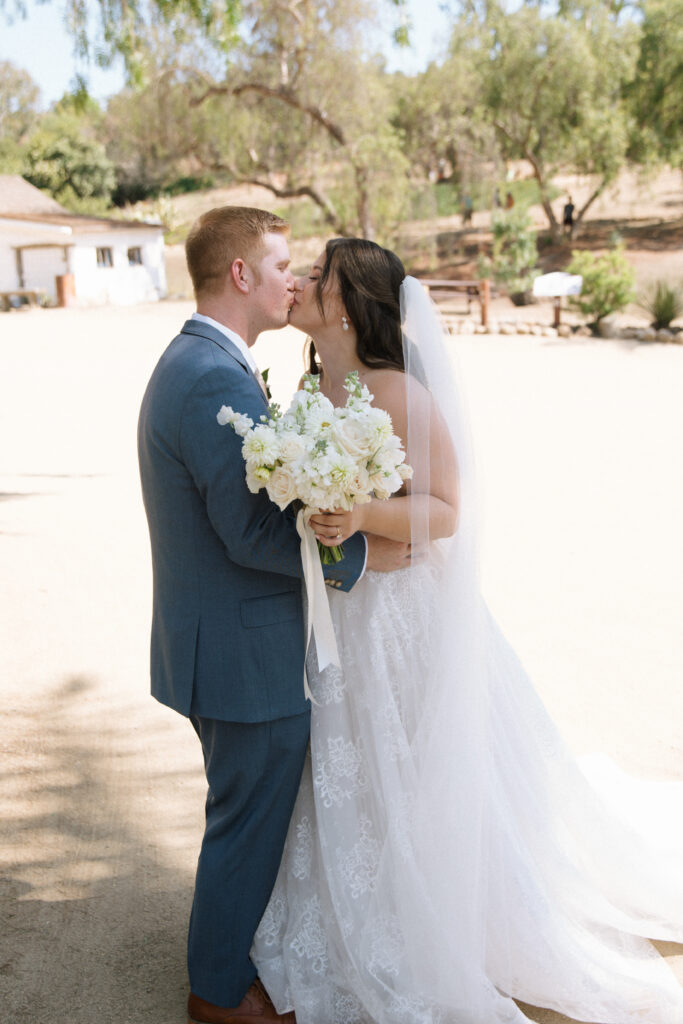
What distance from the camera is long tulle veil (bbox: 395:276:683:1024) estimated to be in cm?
264

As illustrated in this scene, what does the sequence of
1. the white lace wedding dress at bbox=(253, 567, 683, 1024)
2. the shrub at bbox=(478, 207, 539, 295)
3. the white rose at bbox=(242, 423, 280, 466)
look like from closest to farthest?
1. the white rose at bbox=(242, 423, 280, 466)
2. the white lace wedding dress at bbox=(253, 567, 683, 1024)
3. the shrub at bbox=(478, 207, 539, 295)

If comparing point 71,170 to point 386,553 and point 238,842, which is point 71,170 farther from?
point 238,842

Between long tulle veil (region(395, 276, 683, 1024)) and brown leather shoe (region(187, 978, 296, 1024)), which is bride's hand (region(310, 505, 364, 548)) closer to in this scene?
long tulle veil (region(395, 276, 683, 1024))

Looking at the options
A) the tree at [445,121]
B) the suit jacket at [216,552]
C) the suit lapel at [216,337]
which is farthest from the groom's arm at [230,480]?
the tree at [445,121]

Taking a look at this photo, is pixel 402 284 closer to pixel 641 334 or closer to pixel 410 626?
pixel 410 626

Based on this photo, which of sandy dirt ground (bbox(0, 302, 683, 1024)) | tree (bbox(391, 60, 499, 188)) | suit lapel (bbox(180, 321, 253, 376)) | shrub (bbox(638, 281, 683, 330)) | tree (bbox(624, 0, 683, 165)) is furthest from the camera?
tree (bbox(391, 60, 499, 188))

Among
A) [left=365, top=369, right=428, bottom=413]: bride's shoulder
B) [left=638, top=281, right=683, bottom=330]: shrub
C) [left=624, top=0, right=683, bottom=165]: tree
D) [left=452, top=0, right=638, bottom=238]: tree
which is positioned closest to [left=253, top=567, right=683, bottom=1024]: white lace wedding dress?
[left=365, top=369, right=428, bottom=413]: bride's shoulder

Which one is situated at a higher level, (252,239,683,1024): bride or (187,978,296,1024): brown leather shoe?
(252,239,683,1024): bride

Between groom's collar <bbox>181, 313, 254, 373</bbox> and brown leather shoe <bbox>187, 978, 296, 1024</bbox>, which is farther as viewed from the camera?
brown leather shoe <bbox>187, 978, 296, 1024</bbox>

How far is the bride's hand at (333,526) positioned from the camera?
2371 mm

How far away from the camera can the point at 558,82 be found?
33.5 m

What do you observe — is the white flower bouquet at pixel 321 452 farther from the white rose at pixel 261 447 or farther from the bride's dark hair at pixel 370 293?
the bride's dark hair at pixel 370 293

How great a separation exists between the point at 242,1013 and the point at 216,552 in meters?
1.29

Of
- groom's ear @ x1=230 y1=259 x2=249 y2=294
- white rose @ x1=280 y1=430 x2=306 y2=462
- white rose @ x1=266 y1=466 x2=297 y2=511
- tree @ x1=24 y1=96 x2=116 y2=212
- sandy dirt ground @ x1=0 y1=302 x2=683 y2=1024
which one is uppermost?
tree @ x1=24 y1=96 x2=116 y2=212
